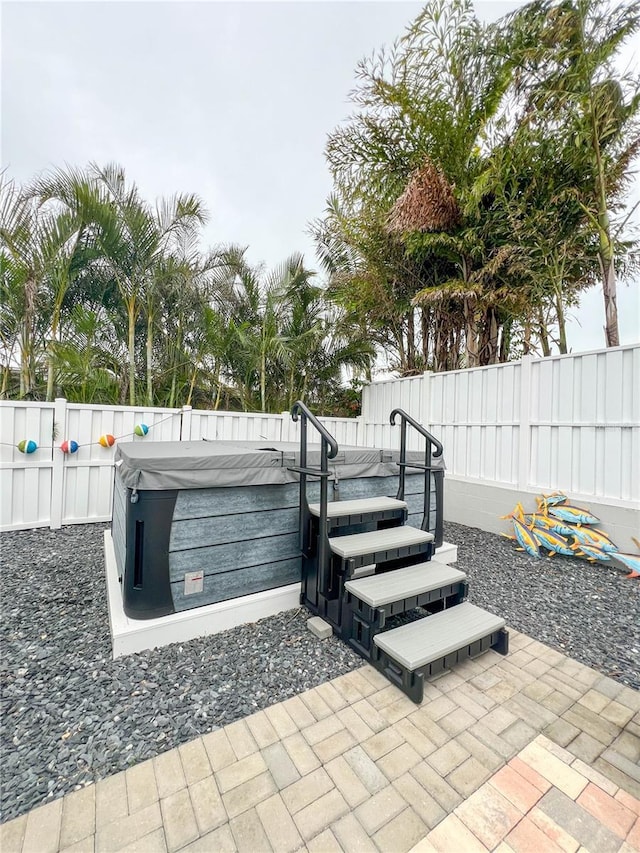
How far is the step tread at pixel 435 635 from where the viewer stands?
65.7 inches

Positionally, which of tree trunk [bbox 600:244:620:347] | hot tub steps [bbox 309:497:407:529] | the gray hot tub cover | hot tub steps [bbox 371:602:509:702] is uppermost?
tree trunk [bbox 600:244:620:347]

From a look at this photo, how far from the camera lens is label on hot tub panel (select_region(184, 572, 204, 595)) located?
2082mm

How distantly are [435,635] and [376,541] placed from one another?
0.59m

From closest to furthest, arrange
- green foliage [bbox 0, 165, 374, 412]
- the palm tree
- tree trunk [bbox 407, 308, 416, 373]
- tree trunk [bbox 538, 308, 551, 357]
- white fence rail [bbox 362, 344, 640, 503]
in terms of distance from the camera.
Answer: white fence rail [bbox 362, 344, 640, 503] < the palm tree < green foliage [bbox 0, 165, 374, 412] < tree trunk [bbox 538, 308, 551, 357] < tree trunk [bbox 407, 308, 416, 373]

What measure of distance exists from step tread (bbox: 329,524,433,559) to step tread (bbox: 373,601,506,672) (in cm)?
42

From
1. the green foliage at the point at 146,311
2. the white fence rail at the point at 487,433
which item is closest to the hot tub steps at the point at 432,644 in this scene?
the white fence rail at the point at 487,433

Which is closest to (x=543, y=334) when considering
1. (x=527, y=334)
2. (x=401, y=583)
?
(x=527, y=334)

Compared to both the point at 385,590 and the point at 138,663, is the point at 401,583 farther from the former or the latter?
the point at 138,663

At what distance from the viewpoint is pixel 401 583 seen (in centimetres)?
204

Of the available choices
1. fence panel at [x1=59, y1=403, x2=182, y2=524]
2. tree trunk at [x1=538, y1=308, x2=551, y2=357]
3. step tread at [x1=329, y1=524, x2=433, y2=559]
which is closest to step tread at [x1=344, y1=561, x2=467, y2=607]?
step tread at [x1=329, y1=524, x2=433, y2=559]

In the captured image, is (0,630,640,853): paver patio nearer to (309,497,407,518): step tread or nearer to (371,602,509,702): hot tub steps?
(371,602,509,702): hot tub steps

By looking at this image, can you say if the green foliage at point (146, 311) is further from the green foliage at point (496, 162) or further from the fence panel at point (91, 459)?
the green foliage at point (496, 162)

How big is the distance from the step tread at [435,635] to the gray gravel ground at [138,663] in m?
0.29

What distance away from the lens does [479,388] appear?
4629 mm
